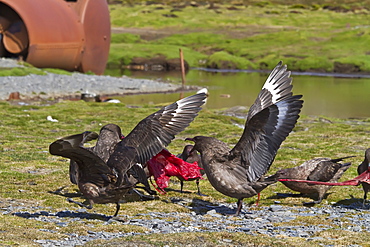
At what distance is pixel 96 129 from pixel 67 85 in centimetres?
1743

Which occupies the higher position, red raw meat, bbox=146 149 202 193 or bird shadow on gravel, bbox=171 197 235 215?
red raw meat, bbox=146 149 202 193

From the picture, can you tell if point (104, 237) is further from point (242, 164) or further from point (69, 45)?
point (69, 45)

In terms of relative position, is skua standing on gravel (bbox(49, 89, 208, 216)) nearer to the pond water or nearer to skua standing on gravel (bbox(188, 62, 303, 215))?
skua standing on gravel (bbox(188, 62, 303, 215))

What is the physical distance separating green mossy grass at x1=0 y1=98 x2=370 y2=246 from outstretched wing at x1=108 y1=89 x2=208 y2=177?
0.88m

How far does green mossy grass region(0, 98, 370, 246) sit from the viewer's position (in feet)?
27.2

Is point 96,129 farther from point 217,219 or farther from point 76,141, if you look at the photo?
point 76,141

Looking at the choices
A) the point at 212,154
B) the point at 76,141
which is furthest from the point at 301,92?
the point at 76,141

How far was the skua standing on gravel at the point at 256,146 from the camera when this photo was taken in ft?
30.0

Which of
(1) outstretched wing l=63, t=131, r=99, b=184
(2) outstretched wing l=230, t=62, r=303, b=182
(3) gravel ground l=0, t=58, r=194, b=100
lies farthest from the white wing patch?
(3) gravel ground l=0, t=58, r=194, b=100

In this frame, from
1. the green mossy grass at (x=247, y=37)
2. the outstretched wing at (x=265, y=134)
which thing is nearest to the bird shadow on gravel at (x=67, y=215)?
the outstretched wing at (x=265, y=134)

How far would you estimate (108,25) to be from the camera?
43.7 meters

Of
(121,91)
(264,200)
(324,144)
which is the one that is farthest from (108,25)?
(264,200)

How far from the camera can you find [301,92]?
1666 inches

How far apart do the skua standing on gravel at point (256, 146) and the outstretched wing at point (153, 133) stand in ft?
2.22
